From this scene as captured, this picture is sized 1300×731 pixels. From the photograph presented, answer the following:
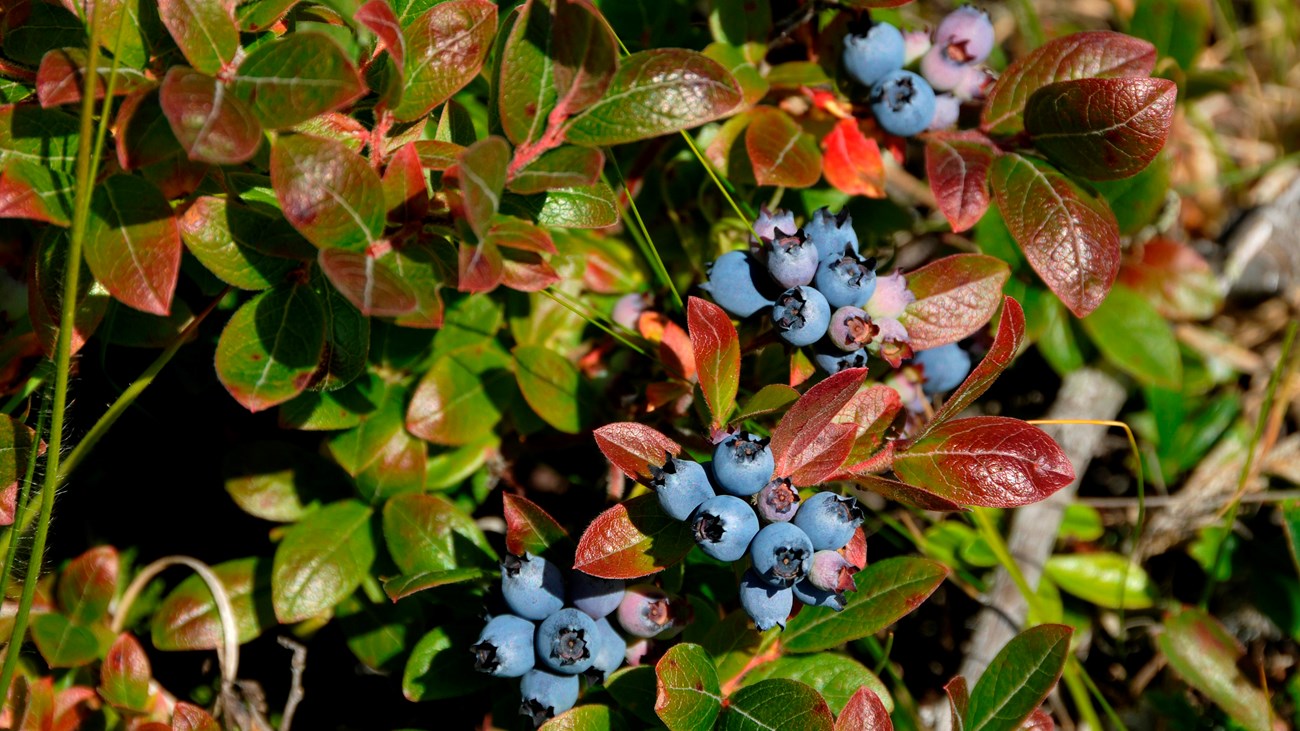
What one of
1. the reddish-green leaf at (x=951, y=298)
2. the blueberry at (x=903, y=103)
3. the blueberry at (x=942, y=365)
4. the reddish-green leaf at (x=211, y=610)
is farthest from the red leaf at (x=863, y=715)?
the reddish-green leaf at (x=211, y=610)

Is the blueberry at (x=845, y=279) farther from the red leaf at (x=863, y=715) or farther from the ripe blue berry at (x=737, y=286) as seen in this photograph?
the red leaf at (x=863, y=715)

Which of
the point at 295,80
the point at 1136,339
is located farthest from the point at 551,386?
the point at 1136,339

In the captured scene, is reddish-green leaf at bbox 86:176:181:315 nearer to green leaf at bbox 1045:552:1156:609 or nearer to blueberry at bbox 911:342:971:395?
blueberry at bbox 911:342:971:395

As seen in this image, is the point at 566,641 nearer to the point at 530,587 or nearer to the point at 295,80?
the point at 530,587

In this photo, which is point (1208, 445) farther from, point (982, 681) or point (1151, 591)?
point (982, 681)

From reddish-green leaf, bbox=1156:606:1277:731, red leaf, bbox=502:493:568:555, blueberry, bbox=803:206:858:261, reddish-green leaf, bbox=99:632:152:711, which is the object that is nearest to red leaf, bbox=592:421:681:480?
red leaf, bbox=502:493:568:555
